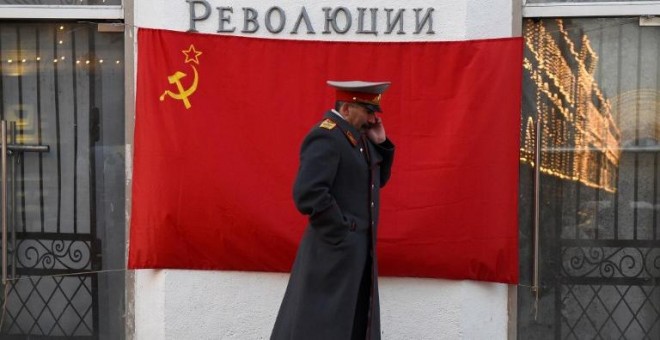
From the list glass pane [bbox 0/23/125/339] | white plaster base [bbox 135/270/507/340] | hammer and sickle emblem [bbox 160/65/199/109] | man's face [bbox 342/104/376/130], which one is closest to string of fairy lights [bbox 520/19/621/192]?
Answer: white plaster base [bbox 135/270/507/340]

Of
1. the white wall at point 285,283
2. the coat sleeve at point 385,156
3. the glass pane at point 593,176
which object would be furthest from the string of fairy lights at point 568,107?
the coat sleeve at point 385,156

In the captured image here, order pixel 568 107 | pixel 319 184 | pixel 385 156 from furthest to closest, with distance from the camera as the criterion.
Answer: pixel 568 107
pixel 385 156
pixel 319 184

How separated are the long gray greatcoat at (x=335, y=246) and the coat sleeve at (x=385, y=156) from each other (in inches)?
5.7

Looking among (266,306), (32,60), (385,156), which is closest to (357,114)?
(385,156)

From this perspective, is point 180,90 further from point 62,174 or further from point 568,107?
point 568,107

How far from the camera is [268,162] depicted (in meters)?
6.65

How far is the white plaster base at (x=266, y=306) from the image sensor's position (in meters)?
6.74

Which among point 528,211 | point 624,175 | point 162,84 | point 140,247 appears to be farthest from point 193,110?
point 624,175

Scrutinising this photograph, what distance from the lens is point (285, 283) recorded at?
22.3ft

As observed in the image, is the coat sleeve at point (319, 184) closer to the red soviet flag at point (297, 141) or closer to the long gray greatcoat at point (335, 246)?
the long gray greatcoat at point (335, 246)

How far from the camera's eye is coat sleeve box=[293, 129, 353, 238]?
5238mm

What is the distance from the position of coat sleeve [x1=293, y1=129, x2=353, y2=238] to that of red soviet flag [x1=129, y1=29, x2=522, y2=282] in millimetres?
1283

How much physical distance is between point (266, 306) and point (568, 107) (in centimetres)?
236

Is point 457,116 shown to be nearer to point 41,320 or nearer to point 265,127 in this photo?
point 265,127
